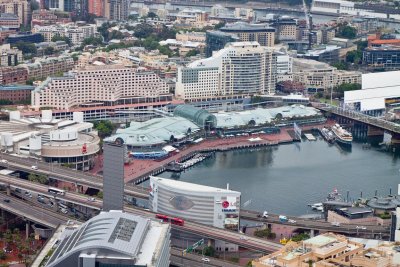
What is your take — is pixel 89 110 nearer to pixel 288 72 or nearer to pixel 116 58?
pixel 116 58

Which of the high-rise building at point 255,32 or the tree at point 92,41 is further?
the tree at point 92,41

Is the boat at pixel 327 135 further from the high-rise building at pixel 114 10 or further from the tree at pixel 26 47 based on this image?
the high-rise building at pixel 114 10

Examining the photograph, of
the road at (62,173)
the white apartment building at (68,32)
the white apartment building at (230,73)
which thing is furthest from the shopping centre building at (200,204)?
the white apartment building at (68,32)

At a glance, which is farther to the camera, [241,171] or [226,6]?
[226,6]

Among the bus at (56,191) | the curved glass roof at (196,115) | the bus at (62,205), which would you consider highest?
the curved glass roof at (196,115)

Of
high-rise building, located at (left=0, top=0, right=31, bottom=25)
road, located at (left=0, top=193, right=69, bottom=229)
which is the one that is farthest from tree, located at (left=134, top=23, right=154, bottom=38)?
road, located at (left=0, top=193, right=69, bottom=229)

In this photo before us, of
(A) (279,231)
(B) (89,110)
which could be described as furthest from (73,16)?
(A) (279,231)

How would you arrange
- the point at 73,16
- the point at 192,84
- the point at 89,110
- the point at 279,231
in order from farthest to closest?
1. the point at 73,16
2. the point at 192,84
3. the point at 89,110
4. the point at 279,231

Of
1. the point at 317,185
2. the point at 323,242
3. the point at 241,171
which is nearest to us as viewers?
the point at 323,242
